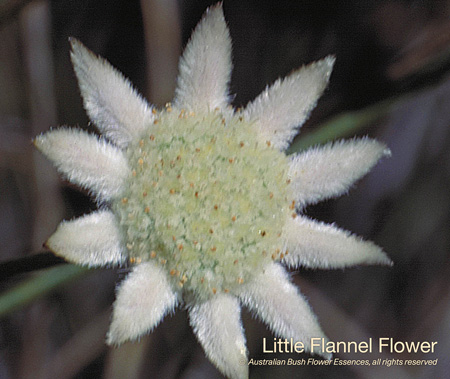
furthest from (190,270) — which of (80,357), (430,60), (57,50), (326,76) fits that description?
(430,60)

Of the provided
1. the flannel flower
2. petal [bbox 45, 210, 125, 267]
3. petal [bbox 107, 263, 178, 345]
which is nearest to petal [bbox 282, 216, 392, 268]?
the flannel flower

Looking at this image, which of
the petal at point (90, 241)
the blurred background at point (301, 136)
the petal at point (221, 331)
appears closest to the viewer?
the petal at point (90, 241)

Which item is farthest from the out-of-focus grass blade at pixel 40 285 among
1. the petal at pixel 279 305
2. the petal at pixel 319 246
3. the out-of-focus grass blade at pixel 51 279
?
the petal at pixel 319 246

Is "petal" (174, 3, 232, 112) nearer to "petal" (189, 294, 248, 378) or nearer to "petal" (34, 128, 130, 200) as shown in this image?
"petal" (34, 128, 130, 200)

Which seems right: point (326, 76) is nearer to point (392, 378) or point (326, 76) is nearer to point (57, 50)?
point (57, 50)

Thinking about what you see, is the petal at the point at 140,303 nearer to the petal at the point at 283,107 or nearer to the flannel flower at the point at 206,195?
the flannel flower at the point at 206,195

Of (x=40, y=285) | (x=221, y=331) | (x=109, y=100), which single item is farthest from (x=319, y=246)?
(x=40, y=285)
